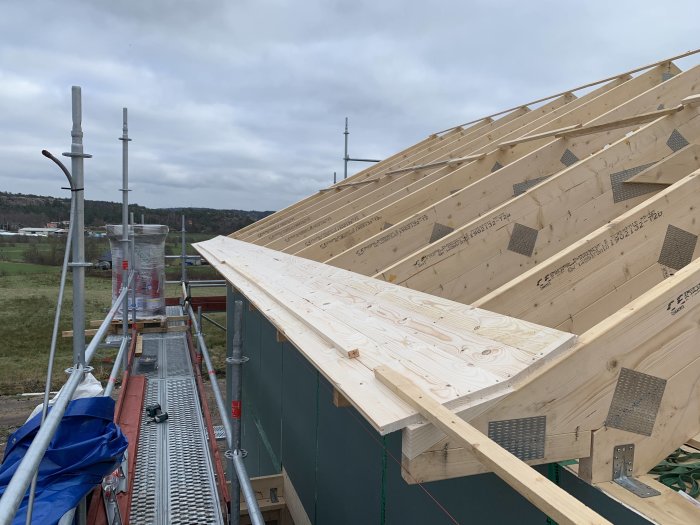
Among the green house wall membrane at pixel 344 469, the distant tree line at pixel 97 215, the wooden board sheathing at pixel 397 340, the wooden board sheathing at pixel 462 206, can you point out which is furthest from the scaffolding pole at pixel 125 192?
the wooden board sheathing at pixel 462 206

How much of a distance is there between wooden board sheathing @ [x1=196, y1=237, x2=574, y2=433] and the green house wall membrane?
0.53 m

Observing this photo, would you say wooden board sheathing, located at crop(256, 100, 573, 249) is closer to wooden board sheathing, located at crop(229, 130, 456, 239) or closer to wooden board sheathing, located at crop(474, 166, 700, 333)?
wooden board sheathing, located at crop(229, 130, 456, 239)

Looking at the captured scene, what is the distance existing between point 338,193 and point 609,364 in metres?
8.76

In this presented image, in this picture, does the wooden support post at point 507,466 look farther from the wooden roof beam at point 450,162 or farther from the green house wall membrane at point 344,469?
the wooden roof beam at point 450,162

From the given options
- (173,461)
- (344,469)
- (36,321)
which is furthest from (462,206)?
(36,321)

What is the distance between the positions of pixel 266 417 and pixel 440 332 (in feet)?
17.7

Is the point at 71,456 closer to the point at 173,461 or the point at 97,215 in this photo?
the point at 173,461

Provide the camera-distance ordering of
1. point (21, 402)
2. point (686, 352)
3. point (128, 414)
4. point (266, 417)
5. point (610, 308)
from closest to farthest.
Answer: point (686, 352) → point (610, 308) → point (128, 414) → point (266, 417) → point (21, 402)

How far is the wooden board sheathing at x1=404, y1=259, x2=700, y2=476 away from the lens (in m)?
2.12

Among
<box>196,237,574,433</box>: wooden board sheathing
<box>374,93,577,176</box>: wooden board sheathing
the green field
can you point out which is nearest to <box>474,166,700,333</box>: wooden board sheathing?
<box>196,237,574,433</box>: wooden board sheathing

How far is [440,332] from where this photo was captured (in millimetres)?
2977

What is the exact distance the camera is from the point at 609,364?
2184 millimetres

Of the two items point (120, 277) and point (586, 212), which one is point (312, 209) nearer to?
point (120, 277)

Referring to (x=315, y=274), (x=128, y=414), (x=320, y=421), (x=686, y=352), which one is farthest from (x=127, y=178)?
(x=686, y=352)
